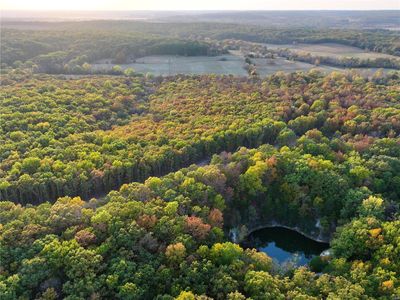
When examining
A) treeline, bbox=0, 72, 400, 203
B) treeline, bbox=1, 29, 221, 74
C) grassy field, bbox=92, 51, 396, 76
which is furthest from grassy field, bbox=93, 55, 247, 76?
treeline, bbox=0, 72, 400, 203

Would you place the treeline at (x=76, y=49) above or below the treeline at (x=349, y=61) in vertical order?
above

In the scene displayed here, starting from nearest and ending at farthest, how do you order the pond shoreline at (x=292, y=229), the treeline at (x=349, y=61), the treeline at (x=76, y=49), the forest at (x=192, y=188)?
the forest at (x=192, y=188) < the pond shoreline at (x=292, y=229) < the treeline at (x=76, y=49) < the treeline at (x=349, y=61)

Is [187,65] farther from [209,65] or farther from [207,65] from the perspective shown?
[209,65]

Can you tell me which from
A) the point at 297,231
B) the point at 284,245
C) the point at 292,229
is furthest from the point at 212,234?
the point at 297,231

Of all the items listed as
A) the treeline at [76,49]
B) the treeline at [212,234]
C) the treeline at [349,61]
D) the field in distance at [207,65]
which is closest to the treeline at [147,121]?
the treeline at [212,234]

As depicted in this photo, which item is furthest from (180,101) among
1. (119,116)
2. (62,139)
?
(62,139)

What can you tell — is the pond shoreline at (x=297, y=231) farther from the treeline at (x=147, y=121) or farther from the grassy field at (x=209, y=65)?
the grassy field at (x=209, y=65)
